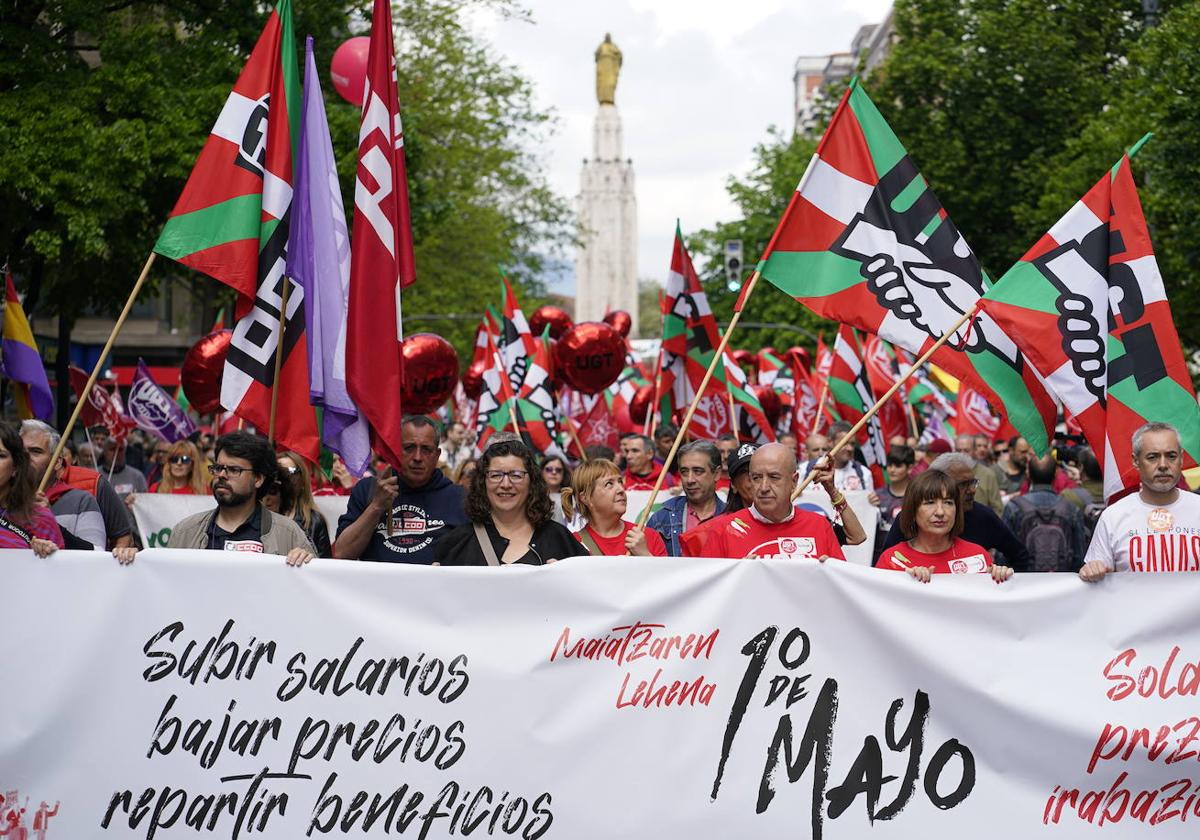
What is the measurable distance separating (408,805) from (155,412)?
9634 mm

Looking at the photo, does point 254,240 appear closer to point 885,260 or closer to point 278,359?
point 278,359

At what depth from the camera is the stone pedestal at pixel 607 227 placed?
105 meters

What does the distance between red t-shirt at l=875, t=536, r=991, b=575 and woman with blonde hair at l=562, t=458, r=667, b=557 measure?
89cm

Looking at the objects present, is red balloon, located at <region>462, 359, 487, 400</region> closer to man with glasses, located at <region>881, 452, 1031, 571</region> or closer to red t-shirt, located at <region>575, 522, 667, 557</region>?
man with glasses, located at <region>881, 452, 1031, 571</region>

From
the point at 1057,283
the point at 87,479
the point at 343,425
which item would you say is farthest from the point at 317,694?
the point at 1057,283

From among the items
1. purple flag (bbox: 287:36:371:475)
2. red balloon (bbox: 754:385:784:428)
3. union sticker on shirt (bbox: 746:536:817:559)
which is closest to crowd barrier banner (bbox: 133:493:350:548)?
purple flag (bbox: 287:36:371:475)

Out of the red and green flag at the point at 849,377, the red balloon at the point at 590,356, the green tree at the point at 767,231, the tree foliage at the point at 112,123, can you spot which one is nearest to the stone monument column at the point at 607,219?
the green tree at the point at 767,231

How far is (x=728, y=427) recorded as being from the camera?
12812mm

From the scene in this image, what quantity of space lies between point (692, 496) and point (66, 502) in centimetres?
280

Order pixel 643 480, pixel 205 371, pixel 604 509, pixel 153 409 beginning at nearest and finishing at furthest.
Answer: pixel 604 509 < pixel 643 480 < pixel 205 371 < pixel 153 409

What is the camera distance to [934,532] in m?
6.03

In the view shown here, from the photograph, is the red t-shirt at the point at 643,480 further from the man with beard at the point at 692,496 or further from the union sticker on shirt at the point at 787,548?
the union sticker on shirt at the point at 787,548

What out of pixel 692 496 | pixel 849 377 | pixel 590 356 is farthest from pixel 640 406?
pixel 692 496

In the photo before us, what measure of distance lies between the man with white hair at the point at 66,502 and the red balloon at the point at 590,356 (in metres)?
8.41
